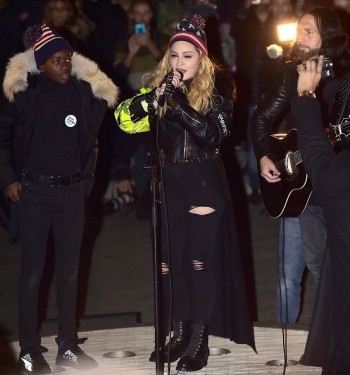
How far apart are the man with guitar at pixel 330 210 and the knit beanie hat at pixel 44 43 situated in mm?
2274

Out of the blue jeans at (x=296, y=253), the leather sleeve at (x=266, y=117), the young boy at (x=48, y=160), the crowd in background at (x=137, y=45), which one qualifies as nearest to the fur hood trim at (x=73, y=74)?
the young boy at (x=48, y=160)

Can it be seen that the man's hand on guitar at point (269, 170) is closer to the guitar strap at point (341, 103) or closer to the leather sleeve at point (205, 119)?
the leather sleeve at point (205, 119)

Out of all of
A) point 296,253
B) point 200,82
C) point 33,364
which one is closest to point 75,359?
point 33,364

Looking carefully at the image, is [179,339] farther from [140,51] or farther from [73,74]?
[140,51]

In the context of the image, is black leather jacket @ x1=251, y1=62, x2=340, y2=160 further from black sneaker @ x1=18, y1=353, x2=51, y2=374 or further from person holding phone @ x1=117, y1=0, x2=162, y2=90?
person holding phone @ x1=117, y1=0, x2=162, y2=90

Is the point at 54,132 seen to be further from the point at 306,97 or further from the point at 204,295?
the point at 306,97

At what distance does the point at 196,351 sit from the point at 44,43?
2159 mm

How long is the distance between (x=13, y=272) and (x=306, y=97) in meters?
5.95

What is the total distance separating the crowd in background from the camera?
40.4ft

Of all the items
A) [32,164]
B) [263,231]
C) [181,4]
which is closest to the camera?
[32,164]

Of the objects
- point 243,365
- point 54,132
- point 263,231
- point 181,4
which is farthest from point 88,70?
point 181,4

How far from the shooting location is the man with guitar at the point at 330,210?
4461 millimetres

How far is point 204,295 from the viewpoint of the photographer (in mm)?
6781

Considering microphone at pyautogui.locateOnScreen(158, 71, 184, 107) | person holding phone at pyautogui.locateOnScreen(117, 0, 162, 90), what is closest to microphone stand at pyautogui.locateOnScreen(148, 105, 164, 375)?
microphone at pyautogui.locateOnScreen(158, 71, 184, 107)
